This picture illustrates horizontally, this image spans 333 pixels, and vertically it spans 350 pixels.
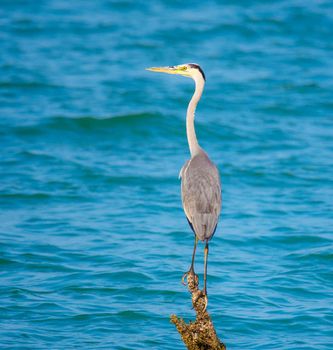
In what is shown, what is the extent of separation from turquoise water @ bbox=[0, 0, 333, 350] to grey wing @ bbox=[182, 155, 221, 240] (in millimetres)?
2178

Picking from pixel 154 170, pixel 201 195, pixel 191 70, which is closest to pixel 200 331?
pixel 201 195

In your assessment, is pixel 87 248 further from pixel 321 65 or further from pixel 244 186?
pixel 321 65

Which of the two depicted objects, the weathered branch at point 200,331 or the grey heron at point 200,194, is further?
the grey heron at point 200,194

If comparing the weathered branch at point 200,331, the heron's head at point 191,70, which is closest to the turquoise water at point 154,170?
the weathered branch at point 200,331

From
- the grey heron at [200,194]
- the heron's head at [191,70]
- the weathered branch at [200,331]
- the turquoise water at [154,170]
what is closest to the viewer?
the weathered branch at [200,331]

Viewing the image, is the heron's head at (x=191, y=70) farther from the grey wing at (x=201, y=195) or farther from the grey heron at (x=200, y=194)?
the grey wing at (x=201, y=195)

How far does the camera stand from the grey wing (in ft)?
25.3

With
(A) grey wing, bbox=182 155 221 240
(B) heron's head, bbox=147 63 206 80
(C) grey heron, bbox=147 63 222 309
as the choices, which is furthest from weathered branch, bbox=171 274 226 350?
(B) heron's head, bbox=147 63 206 80

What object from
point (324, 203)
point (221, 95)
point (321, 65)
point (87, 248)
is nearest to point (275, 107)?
point (221, 95)

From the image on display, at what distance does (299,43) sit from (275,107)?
3826 millimetres

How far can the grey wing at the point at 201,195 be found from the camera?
7707mm

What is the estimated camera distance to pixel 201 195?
793 cm

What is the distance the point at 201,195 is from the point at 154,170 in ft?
24.3

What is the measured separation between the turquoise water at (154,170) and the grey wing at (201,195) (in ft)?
7.15
